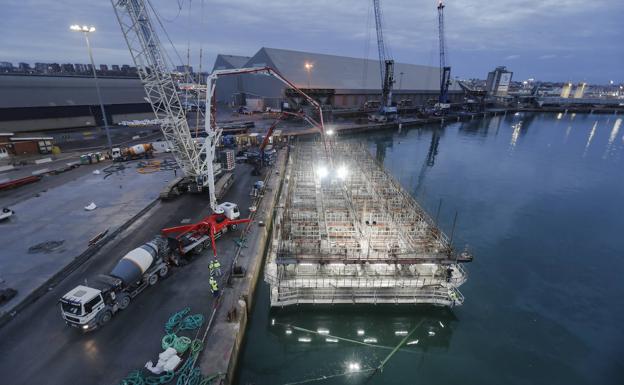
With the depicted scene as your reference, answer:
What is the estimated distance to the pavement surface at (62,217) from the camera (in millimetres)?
22125

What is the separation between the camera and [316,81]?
123688mm

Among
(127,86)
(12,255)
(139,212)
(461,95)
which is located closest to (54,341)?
(12,255)

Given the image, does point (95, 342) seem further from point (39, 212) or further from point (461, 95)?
point (461, 95)

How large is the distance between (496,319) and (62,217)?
42332 mm

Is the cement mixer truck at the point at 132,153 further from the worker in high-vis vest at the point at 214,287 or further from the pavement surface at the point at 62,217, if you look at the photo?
the worker in high-vis vest at the point at 214,287

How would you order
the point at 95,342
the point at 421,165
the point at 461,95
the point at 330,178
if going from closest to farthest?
the point at 95,342, the point at 330,178, the point at 421,165, the point at 461,95

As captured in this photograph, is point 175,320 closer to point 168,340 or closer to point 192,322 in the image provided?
point 192,322

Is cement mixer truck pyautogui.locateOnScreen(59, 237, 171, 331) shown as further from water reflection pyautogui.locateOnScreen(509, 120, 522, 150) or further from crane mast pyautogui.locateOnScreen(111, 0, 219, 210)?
water reflection pyautogui.locateOnScreen(509, 120, 522, 150)

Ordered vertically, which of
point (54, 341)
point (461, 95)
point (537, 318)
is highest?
point (461, 95)

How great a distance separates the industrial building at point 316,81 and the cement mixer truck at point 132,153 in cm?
6745

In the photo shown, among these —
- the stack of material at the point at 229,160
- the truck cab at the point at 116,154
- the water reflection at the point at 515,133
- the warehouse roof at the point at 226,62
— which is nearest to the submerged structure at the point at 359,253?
the stack of material at the point at 229,160

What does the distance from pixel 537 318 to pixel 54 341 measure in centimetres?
3270

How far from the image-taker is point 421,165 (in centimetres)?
6656

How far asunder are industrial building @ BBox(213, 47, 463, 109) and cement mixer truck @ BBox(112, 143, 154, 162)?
221 feet
